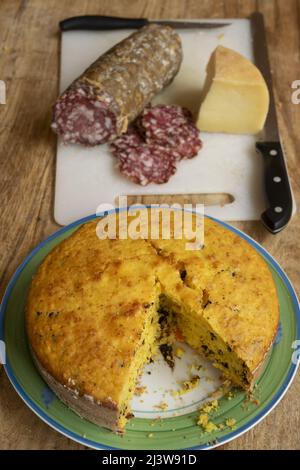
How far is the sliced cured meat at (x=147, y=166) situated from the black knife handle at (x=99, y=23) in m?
0.86

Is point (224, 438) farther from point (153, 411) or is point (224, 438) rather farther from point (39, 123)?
point (39, 123)

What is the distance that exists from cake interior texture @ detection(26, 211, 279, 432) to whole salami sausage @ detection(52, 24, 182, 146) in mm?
661

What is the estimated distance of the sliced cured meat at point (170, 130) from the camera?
101 inches

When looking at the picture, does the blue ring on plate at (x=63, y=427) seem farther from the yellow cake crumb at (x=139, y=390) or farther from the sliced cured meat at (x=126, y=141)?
the sliced cured meat at (x=126, y=141)

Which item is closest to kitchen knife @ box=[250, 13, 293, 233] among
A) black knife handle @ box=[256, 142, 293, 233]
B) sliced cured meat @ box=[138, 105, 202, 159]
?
black knife handle @ box=[256, 142, 293, 233]

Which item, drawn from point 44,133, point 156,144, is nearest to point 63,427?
point 156,144

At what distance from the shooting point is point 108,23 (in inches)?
119

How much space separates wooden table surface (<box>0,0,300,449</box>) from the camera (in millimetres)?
1938

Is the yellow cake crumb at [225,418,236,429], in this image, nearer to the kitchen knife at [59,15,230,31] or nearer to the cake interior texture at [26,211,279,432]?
the cake interior texture at [26,211,279,432]

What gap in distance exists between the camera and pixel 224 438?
174 centimetres

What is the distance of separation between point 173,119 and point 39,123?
0.63 metres

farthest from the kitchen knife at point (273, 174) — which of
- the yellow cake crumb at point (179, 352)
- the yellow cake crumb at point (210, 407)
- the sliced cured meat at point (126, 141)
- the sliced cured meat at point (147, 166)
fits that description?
the yellow cake crumb at point (210, 407)

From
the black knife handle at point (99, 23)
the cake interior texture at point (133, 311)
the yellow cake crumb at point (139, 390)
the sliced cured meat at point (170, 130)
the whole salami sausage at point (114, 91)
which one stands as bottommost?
the yellow cake crumb at point (139, 390)
